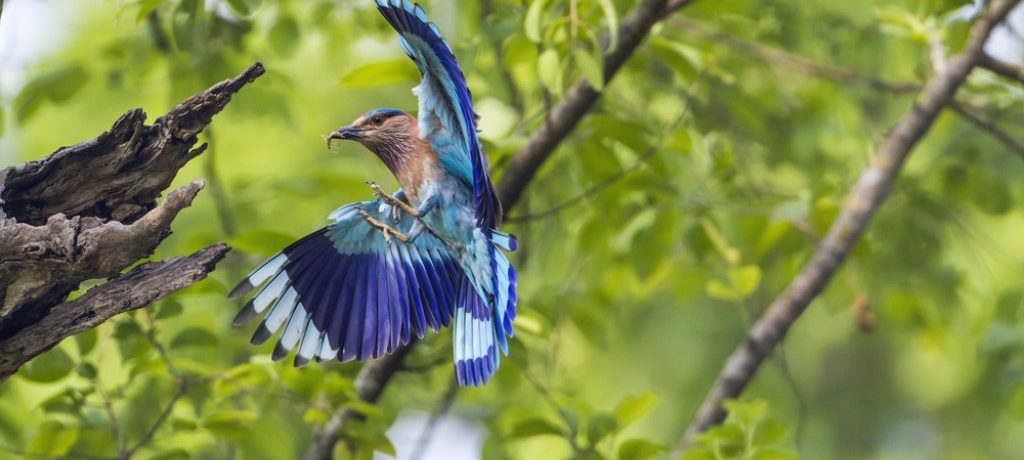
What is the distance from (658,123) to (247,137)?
3.40 meters

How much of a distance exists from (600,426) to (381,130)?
1311 millimetres

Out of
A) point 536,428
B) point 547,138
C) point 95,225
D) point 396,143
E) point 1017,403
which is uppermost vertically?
point 95,225

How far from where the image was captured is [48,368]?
3555 mm

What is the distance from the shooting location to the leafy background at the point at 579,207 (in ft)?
12.2

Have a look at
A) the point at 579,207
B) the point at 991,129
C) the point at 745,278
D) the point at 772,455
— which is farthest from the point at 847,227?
the point at 772,455

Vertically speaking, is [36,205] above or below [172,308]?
above

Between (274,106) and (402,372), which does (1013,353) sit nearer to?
(402,372)

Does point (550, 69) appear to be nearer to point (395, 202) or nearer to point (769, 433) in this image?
point (395, 202)

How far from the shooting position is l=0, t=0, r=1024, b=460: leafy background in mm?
3717

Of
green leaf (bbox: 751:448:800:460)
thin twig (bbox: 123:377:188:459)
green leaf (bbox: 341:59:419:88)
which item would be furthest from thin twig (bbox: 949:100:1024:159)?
thin twig (bbox: 123:377:188:459)

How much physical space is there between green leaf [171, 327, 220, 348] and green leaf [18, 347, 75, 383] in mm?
358

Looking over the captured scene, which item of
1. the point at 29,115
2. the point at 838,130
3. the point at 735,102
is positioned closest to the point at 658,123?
the point at 735,102

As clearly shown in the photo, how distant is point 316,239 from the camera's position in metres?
2.93

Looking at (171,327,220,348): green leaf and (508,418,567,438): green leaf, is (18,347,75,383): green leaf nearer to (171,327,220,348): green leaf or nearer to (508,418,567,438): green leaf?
(171,327,220,348): green leaf
